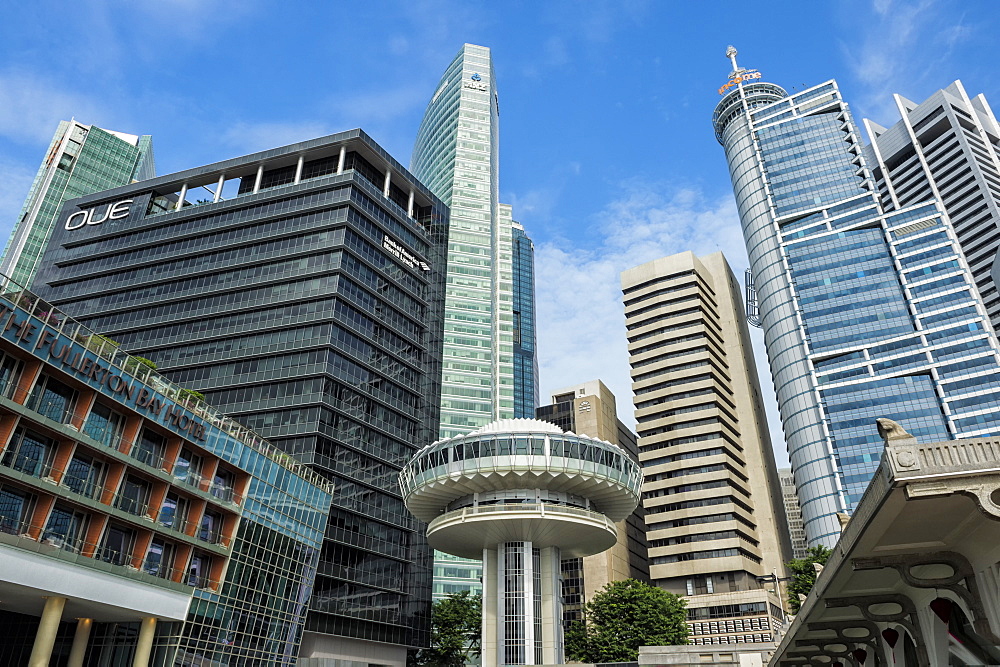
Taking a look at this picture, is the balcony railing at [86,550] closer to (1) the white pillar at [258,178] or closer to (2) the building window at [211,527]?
(2) the building window at [211,527]

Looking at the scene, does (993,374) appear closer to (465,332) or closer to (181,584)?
(465,332)

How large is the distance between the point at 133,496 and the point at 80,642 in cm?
986

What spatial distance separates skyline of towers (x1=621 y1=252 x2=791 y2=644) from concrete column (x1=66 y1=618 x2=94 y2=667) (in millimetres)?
94359

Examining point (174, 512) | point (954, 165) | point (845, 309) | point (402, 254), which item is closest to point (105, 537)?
point (174, 512)

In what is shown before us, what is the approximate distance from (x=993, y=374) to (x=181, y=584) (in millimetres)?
124106

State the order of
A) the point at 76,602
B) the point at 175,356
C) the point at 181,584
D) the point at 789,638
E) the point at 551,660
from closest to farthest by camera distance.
→ the point at 789,638, the point at 76,602, the point at 181,584, the point at 551,660, the point at 175,356

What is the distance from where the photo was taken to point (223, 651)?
50938 mm

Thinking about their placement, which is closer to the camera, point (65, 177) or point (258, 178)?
point (258, 178)

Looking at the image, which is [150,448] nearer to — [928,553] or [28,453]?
[28,453]

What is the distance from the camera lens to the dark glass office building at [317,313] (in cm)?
8019

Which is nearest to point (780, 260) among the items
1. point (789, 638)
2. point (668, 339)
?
point (668, 339)

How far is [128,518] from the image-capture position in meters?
44.3

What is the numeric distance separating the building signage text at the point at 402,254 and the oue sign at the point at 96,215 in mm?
41176

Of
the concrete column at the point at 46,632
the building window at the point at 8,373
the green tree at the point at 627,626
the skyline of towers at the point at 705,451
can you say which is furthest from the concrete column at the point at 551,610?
the skyline of towers at the point at 705,451
